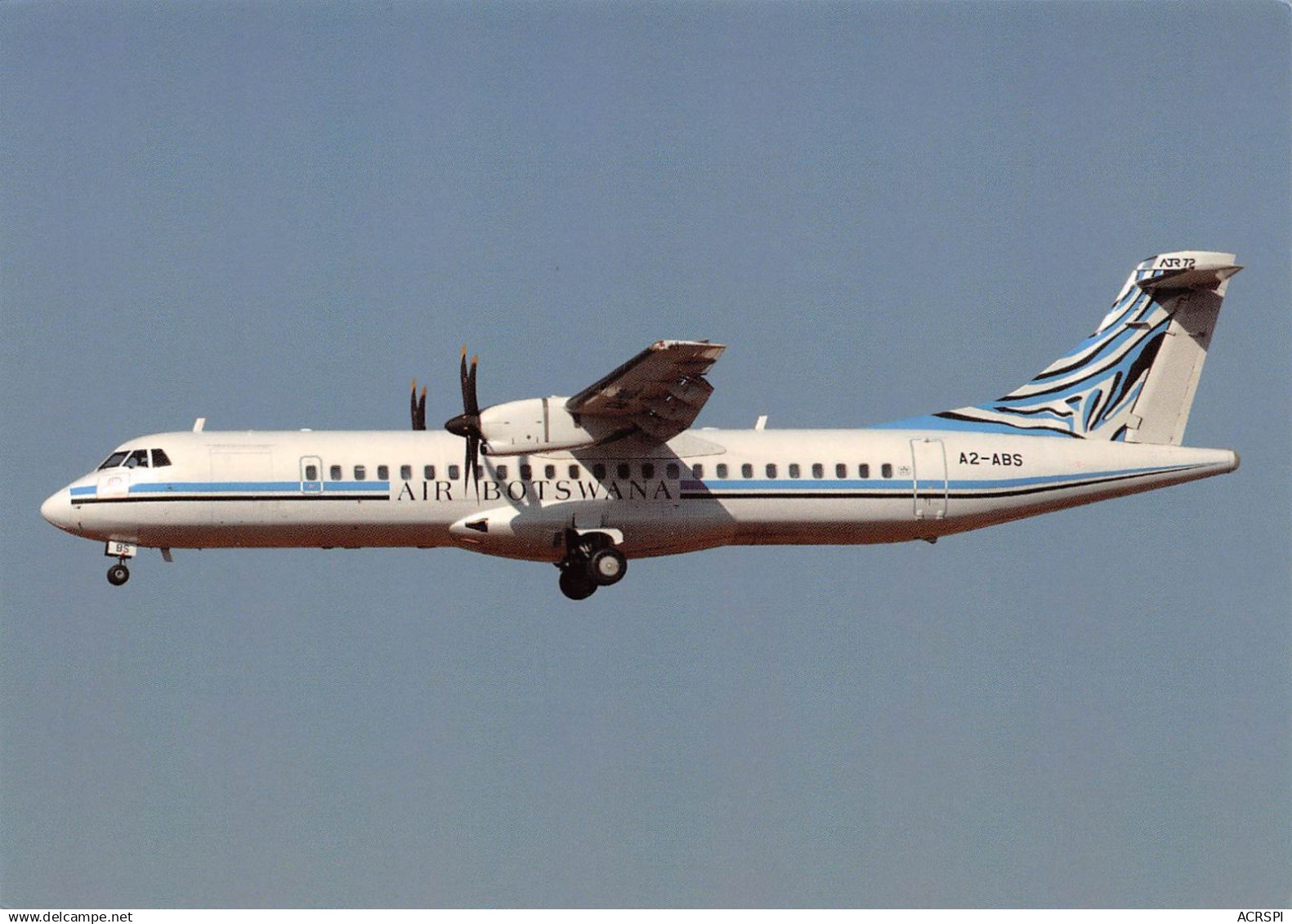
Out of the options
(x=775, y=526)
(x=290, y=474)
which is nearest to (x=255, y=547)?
(x=290, y=474)

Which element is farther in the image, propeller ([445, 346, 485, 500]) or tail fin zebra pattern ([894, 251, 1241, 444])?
tail fin zebra pattern ([894, 251, 1241, 444])

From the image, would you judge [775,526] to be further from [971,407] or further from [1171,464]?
[1171,464]

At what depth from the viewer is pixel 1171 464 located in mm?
29500

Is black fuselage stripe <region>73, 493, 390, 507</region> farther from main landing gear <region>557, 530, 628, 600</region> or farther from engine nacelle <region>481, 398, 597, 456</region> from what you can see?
main landing gear <region>557, 530, 628, 600</region>

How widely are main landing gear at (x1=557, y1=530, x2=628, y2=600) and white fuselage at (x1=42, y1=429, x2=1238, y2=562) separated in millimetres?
224

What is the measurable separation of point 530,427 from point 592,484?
7.33 feet

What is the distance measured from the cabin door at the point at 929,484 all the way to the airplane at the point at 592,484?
3 centimetres

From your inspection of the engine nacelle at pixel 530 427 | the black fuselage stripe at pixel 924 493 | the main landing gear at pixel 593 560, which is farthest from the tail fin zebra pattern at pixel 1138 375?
the engine nacelle at pixel 530 427

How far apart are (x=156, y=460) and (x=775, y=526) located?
10744 mm

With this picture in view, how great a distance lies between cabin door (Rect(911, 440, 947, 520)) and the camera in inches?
1131

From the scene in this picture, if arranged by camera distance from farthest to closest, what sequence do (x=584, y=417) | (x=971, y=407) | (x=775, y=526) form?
(x=971, y=407)
(x=775, y=526)
(x=584, y=417)

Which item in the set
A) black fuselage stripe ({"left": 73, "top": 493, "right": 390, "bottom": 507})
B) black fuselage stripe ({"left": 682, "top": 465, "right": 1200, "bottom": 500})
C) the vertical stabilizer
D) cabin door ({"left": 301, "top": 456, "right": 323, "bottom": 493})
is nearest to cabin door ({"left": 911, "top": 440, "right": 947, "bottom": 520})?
black fuselage stripe ({"left": 682, "top": 465, "right": 1200, "bottom": 500})

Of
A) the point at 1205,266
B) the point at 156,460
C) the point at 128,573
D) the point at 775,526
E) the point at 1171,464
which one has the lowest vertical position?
the point at 128,573

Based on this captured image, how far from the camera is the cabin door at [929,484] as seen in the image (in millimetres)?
28734
